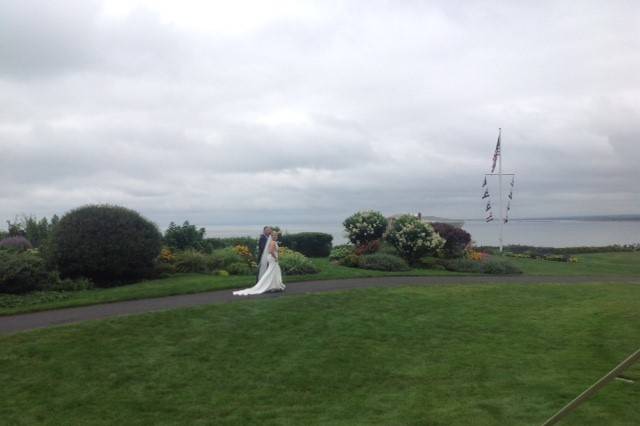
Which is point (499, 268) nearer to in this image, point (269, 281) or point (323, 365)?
point (269, 281)

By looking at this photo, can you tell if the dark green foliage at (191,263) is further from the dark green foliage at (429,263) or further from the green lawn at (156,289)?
the dark green foliage at (429,263)

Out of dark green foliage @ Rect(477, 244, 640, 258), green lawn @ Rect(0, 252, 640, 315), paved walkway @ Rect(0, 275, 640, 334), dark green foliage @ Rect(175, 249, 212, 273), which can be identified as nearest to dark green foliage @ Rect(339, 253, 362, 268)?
green lawn @ Rect(0, 252, 640, 315)

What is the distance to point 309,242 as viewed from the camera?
27.5 metres

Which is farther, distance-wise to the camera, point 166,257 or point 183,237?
point 183,237

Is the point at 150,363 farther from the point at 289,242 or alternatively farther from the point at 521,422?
the point at 289,242

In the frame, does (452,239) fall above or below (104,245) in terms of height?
above

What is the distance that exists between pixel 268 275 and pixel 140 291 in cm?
338

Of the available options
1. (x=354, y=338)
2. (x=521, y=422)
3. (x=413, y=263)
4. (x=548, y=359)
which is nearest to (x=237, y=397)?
(x=354, y=338)

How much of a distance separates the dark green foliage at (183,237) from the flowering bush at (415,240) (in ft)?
27.9

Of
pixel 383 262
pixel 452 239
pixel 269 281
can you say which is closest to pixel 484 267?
pixel 452 239

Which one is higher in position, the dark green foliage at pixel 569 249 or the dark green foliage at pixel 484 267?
the dark green foliage at pixel 569 249

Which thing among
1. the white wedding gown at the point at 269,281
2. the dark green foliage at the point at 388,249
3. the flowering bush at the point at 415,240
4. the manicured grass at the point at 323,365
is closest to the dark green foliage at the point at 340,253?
the dark green foliage at the point at 388,249

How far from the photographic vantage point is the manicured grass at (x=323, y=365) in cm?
755

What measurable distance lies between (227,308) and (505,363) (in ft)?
19.9
